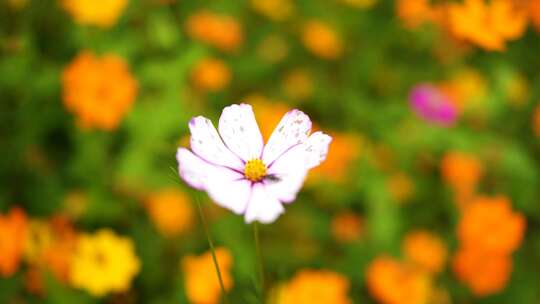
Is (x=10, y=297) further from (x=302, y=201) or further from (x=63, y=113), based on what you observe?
(x=302, y=201)

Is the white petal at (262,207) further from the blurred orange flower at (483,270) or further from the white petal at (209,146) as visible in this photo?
the blurred orange flower at (483,270)

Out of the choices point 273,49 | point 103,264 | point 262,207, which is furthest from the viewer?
point 273,49

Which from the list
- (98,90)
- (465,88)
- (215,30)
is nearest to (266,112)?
(215,30)

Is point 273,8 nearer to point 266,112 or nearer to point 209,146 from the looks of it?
point 266,112

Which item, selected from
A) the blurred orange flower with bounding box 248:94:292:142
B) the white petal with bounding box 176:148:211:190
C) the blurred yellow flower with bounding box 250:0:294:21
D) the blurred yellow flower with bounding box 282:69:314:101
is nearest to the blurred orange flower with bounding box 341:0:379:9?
the blurred yellow flower with bounding box 250:0:294:21

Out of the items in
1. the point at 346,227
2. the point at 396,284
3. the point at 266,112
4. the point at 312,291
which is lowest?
the point at 312,291

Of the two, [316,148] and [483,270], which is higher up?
[483,270]
